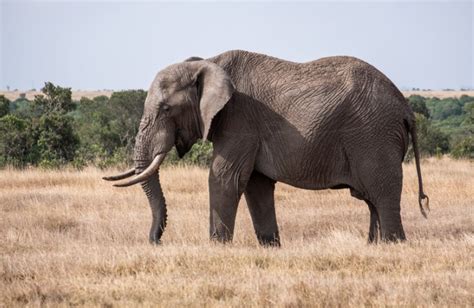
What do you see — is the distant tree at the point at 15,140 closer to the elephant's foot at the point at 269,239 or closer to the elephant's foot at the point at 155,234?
the elephant's foot at the point at 155,234

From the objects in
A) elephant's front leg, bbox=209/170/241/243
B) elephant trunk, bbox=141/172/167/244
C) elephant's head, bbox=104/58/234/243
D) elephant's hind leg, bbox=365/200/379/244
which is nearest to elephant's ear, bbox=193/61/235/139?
elephant's head, bbox=104/58/234/243

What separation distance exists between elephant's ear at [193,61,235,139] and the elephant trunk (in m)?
0.99

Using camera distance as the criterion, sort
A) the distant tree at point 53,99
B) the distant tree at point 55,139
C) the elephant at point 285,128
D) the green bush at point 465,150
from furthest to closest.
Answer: the distant tree at point 53,99
the green bush at point 465,150
the distant tree at point 55,139
the elephant at point 285,128

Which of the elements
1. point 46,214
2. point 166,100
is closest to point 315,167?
point 166,100

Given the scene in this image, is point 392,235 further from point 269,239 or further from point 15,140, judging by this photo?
point 15,140

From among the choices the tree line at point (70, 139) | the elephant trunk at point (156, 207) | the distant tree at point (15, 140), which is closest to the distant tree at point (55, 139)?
the tree line at point (70, 139)

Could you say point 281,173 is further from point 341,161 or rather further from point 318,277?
point 318,277

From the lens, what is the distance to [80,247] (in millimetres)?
11492

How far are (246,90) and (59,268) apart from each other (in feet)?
11.0

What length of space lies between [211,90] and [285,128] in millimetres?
1029

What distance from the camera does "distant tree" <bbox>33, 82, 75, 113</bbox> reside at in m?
30.9

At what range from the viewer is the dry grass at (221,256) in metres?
8.39

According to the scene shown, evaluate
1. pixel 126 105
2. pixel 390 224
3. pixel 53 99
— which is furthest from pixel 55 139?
pixel 126 105

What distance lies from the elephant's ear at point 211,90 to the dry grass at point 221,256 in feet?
5.08
